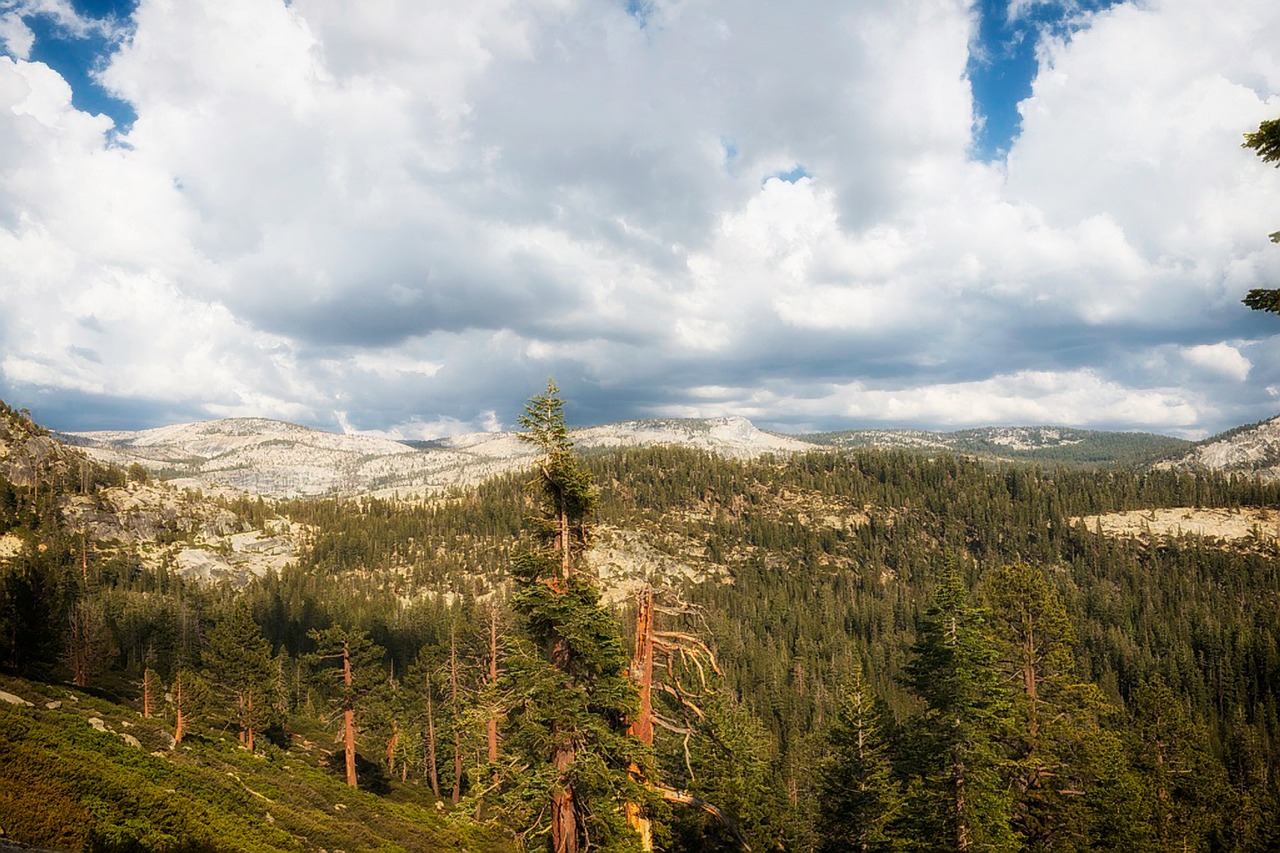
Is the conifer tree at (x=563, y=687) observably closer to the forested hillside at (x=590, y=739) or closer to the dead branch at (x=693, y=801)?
the forested hillside at (x=590, y=739)

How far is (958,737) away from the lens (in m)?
23.5

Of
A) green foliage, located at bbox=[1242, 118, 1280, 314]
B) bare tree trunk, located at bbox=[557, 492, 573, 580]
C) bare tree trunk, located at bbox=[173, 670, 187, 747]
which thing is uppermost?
green foliage, located at bbox=[1242, 118, 1280, 314]

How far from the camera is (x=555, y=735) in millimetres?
14453

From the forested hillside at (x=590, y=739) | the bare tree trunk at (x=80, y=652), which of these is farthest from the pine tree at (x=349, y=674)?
the bare tree trunk at (x=80, y=652)

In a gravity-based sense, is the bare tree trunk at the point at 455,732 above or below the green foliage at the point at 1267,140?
below

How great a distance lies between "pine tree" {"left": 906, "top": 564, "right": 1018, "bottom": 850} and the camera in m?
23.4

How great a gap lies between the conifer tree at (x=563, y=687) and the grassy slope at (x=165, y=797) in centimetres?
234

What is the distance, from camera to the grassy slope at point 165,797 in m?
12.4

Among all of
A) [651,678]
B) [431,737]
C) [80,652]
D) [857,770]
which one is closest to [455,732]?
[431,737]

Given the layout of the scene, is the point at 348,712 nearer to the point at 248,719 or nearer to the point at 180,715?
the point at 180,715

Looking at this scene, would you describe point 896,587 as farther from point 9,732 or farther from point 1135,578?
point 9,732

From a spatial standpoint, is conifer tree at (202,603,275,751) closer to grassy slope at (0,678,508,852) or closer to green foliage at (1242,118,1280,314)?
grassy slope at (0,678,508,852)

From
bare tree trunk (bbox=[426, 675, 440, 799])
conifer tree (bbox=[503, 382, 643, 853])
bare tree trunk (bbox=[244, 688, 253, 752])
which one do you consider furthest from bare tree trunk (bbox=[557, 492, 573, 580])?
bare tree trunk (bbox=[426, 675, 440, 799])

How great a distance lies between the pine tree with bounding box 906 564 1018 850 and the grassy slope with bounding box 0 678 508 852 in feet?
60.3
